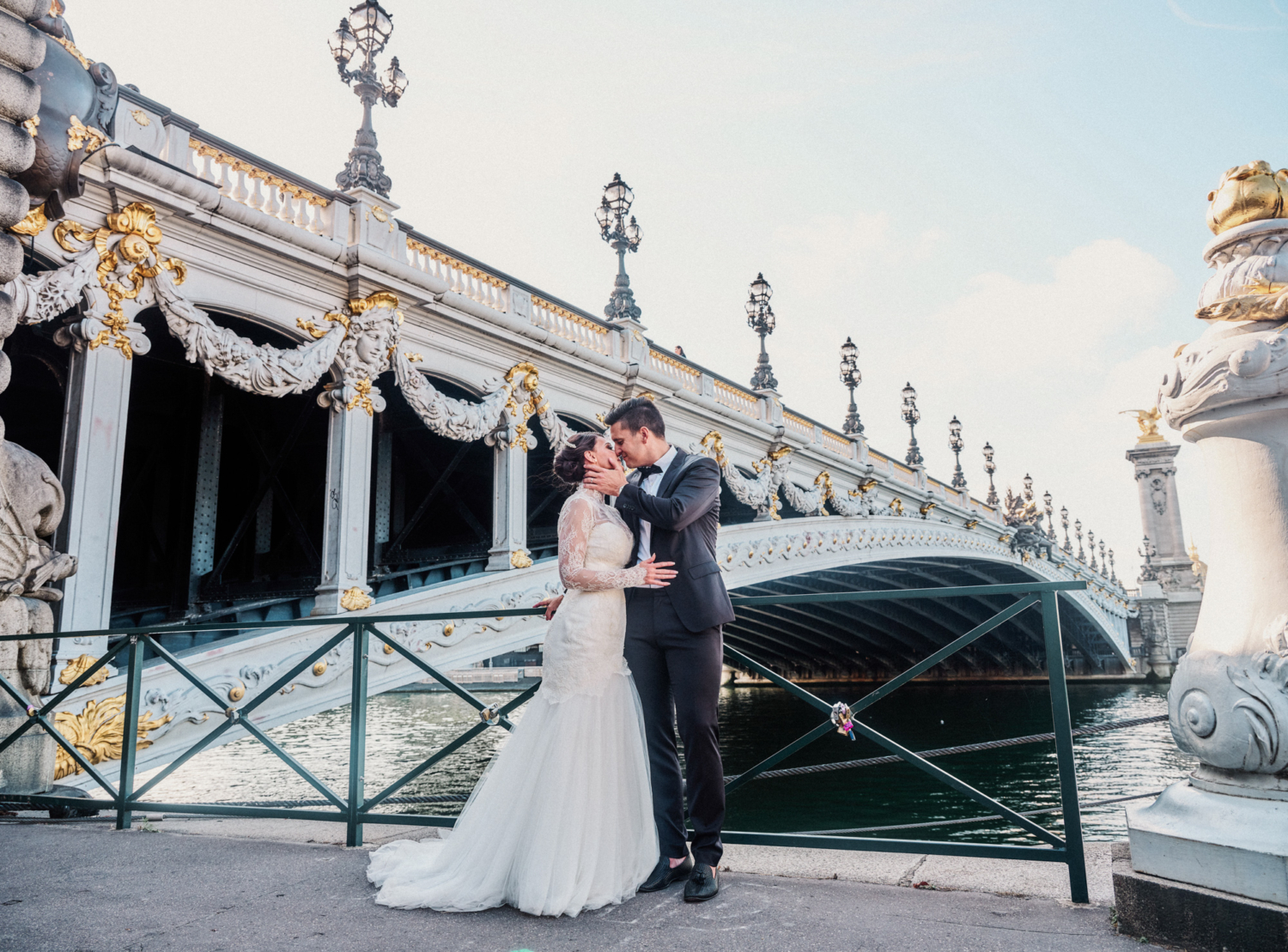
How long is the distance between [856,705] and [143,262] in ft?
30.2

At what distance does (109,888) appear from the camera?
338cm

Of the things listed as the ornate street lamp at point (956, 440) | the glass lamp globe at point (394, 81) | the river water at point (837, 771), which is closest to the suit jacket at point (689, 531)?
the river water at point (837, 771)

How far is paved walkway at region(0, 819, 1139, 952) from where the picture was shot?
8.70 feet

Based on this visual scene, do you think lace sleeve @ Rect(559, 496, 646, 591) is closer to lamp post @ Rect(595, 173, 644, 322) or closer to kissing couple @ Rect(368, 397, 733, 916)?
kissing couple @ Rect(368, 397, 733, 916)

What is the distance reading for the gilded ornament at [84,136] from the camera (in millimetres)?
3805

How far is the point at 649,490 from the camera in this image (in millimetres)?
3504

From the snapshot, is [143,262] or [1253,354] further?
[143,262]

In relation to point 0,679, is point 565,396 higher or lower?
higher

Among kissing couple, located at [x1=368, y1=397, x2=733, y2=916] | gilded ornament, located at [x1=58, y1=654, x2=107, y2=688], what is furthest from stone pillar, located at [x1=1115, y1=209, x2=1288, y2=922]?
gilded ornament, located at [x1=58, y1=654, x2=107, y2=688]

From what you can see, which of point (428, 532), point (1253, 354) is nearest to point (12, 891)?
point (1253, 354)

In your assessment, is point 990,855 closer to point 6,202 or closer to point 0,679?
point 6,202

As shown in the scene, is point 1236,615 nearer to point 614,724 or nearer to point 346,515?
point 614,724

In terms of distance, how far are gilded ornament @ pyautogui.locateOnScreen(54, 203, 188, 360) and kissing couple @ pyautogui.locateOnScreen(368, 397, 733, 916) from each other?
777 centimetres

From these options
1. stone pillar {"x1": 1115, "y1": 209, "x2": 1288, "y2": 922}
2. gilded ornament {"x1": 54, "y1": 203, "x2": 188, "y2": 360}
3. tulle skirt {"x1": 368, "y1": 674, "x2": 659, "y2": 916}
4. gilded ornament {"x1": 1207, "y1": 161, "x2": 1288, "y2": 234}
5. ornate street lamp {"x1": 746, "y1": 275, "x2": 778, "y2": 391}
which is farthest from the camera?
ornate street lamp {"x1": 746, "y1": 275, "x2": 778, "y2": 391}
